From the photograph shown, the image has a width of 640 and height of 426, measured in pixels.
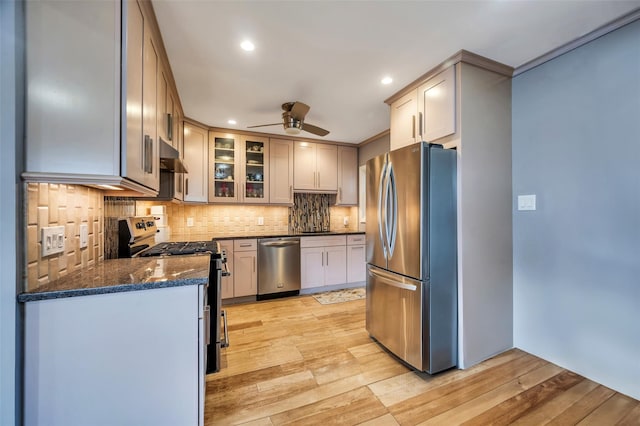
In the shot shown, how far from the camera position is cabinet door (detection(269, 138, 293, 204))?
3.91 m

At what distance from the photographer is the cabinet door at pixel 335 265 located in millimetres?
3900

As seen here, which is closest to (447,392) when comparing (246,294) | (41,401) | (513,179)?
(513,179)

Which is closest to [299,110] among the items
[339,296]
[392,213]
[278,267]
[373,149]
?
[392,213]

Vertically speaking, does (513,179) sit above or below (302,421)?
above

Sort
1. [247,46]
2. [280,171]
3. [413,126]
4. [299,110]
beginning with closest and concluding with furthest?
1. [247,46]
2. [413,126]
3. [299,110]
4. [280,171]

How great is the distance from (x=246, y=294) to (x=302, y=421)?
84.8 inches

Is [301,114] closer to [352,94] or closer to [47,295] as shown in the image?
[352,94]

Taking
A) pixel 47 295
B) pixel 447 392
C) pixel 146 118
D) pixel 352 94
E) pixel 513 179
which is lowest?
pixel 447 392

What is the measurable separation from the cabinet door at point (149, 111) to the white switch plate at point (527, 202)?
110 inches

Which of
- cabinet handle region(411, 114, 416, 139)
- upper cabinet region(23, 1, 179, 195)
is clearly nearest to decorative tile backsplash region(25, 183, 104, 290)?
upper cabinet region(23, 1, 179, 195)

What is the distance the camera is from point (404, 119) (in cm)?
247

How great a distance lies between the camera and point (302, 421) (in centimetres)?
148

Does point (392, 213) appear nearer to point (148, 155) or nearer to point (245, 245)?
point (148, 155)

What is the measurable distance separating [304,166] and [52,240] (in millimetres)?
3231
